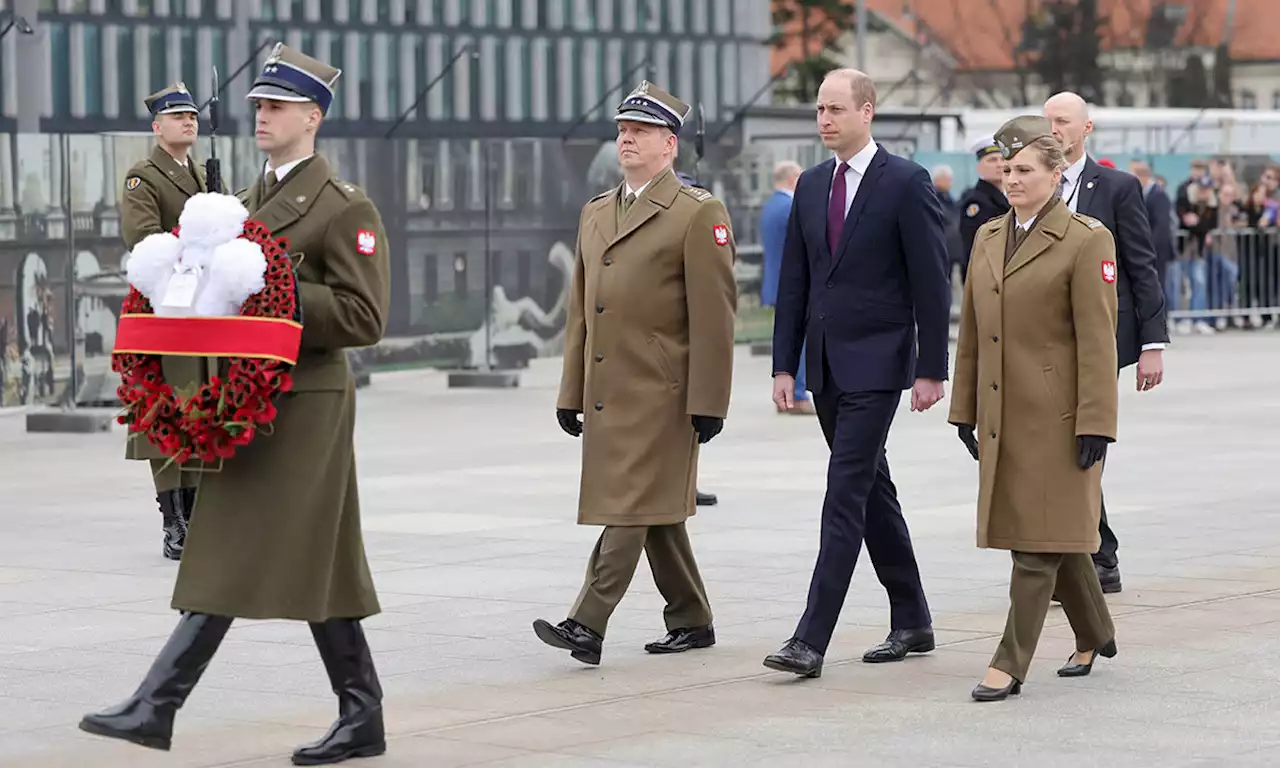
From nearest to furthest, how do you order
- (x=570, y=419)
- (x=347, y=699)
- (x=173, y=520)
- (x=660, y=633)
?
(x=347, y=699) < (x=570, y=419) < (x=660, y=633) < (x=173, y=520)

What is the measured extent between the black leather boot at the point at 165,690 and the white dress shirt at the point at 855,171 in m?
2.69

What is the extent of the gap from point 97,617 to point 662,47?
5816 centimetres

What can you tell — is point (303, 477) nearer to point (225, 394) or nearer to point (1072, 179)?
point (225, 394)

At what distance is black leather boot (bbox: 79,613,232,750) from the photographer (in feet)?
21.2

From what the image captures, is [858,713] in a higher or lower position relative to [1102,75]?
lower

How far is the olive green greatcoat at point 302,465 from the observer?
21.9ft

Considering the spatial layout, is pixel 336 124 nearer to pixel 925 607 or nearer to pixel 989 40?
pixel 989 40

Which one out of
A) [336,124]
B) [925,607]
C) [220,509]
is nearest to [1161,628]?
[925,607]

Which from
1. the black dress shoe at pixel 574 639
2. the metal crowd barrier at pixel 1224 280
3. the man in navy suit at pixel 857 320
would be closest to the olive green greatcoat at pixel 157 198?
the black dress shoe at pixel 574 639

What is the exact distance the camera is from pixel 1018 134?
8062 mm

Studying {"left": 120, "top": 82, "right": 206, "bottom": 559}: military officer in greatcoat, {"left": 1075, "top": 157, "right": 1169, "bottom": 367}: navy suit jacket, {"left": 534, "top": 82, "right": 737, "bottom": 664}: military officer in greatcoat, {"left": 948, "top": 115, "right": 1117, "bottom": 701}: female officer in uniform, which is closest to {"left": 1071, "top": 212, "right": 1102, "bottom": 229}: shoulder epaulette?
{"left": 948, "top": 115, "right": 1117, "bottom": 701}: female officer in uniform

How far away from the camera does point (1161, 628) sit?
9.12 meters

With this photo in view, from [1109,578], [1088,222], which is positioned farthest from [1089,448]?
[1109,578]

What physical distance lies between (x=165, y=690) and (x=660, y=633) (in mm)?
2888
